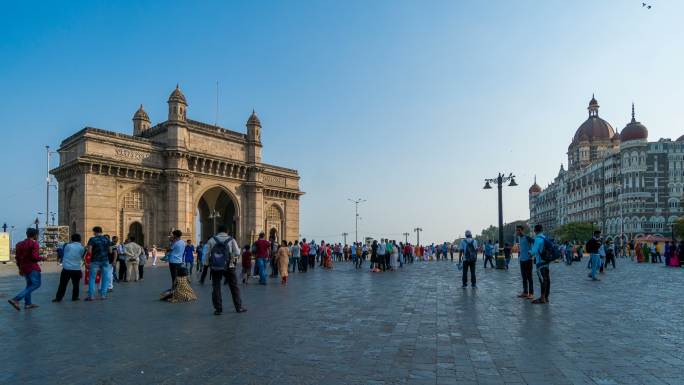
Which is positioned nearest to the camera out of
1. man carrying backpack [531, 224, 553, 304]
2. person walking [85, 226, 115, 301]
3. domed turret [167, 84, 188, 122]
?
man carrying backpack [531, 224, 553, 304]

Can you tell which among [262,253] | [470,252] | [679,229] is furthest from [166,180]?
[679,229]

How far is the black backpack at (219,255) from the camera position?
9.55 m

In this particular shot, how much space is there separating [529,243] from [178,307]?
27.3 feet

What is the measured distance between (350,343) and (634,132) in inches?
3852

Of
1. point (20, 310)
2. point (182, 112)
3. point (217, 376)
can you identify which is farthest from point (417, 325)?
point (182, 112)

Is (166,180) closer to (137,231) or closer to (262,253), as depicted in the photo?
(137,231)

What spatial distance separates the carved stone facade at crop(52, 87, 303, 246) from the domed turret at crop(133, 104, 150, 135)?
4.0 inches

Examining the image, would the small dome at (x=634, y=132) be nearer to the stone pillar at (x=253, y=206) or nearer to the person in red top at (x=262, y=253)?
the stone pillar at (x=253, y=206)

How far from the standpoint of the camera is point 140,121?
5175 centimetres

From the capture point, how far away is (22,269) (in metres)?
10.1

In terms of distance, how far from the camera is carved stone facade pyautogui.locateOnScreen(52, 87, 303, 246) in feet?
125

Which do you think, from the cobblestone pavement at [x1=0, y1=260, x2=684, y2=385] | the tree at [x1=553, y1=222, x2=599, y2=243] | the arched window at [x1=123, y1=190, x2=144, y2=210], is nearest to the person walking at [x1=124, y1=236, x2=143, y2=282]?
the cobblestone pavement at [x1=0, y1=260, x2=684, y2=385]

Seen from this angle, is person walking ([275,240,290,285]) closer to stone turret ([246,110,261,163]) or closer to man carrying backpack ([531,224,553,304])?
man carrying backpack ([531,224,553,304])

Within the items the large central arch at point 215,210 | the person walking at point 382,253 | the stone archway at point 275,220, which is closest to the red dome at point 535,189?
the stone archway at point 275,220
